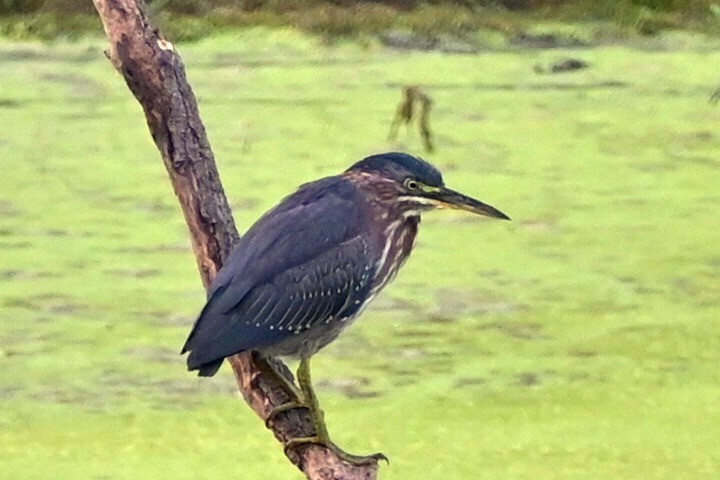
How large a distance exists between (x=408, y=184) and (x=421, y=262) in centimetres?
137

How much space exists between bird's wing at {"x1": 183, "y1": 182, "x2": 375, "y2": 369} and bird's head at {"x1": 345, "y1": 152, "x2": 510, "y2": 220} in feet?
0.11

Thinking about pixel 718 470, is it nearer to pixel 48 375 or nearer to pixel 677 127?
pixel 48 375

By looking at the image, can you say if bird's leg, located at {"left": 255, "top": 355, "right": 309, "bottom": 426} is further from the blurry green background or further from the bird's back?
the blurry green background

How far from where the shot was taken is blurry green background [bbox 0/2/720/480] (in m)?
2.31

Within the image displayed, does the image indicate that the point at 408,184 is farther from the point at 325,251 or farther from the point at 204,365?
the point at 204,365

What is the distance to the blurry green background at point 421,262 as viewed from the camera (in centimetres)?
231

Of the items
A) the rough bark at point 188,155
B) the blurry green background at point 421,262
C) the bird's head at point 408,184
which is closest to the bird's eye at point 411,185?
the bird's head at point 408,184

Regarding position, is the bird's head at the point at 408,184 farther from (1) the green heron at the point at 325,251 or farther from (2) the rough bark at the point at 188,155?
(2) the rough bark at the point at 188,155

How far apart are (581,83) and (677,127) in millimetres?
410

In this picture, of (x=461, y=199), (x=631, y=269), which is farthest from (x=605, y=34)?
(x=461, y=199)

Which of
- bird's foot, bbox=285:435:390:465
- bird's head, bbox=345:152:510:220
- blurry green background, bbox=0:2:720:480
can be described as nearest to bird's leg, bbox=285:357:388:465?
bird's foot, bbox=285:435:390:465

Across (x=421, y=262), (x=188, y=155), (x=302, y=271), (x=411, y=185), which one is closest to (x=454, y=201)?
(x=411, y=185)

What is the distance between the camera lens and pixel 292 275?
5.47ft

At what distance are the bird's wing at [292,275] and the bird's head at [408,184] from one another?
0.03m
